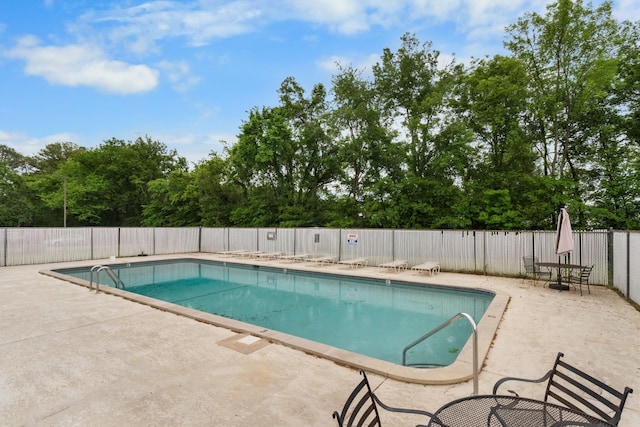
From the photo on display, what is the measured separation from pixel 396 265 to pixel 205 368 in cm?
916

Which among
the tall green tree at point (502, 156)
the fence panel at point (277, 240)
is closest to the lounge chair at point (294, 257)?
the fence panel at point (277, 240)

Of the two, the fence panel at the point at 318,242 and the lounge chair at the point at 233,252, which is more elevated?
the fence panel at the point at 318,242

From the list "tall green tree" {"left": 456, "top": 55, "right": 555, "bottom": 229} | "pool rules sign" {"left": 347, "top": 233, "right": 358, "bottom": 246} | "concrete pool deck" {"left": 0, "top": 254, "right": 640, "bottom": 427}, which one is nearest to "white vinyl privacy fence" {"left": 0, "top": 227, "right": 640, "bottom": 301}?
"pool rules sign" {"left": 347, "top": 233, "right": 358, "bottom": 246}

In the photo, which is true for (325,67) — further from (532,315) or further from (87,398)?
(87,398)

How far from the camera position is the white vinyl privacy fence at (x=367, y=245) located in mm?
→ 9133

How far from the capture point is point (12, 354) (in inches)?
165

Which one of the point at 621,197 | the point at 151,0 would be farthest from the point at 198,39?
the point at 621,197

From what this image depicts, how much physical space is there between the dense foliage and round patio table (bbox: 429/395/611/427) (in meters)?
15.0

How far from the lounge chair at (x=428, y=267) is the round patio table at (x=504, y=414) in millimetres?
9125

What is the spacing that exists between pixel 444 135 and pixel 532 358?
15168 mm

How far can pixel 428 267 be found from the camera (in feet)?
36.2

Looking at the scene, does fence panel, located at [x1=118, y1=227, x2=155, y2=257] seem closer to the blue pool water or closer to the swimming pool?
the blue pool water

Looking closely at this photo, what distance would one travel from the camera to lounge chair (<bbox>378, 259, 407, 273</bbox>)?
11.9 meters

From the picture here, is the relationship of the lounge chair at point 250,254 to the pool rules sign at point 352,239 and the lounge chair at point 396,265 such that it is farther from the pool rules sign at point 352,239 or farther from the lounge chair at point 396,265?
the lounge chair at point 396,265
